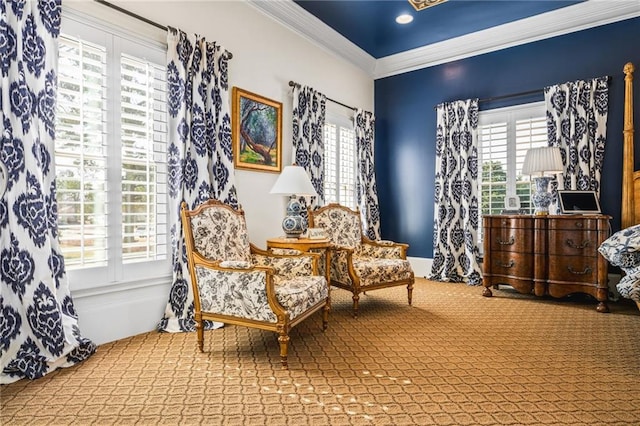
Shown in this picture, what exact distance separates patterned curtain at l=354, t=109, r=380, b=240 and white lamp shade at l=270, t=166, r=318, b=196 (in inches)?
78.8

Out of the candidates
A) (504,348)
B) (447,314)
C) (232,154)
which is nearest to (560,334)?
(504,348)

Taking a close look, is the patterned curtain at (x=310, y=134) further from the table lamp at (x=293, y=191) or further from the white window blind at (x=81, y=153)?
the white window blind at (x=81, y=153)

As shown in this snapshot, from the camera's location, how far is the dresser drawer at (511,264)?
14.4 ft

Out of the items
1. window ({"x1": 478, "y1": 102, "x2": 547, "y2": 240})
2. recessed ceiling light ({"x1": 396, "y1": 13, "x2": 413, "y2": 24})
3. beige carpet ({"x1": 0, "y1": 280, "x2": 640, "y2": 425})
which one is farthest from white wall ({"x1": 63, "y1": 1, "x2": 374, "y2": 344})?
window ({"x1": 478, "y1": 102, "x2": 547, "y2": 240})

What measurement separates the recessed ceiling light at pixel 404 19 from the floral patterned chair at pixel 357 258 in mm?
2475

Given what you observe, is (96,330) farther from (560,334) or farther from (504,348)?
(560,334)

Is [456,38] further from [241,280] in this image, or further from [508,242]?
[241,280]

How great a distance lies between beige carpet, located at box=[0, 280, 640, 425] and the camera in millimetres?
1913

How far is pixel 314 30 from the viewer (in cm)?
482

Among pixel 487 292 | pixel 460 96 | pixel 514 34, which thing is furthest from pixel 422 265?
pixel 514 34

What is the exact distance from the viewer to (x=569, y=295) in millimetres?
4430

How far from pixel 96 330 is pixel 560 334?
3.71m

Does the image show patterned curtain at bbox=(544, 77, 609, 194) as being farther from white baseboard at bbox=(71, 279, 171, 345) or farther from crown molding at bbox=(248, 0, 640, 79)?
white baseboard at bbox=(71, 279, 171, 345)

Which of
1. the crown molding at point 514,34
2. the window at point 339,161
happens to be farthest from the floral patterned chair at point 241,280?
the crown molding at point 514,34
